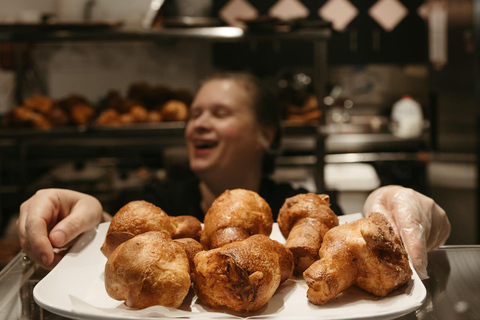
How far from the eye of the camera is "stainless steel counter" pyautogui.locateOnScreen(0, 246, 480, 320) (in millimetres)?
710

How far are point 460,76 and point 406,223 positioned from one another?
7.69 feet

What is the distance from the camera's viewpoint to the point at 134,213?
2.70ft

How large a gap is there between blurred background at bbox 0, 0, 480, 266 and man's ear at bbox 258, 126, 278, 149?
0.92 feet

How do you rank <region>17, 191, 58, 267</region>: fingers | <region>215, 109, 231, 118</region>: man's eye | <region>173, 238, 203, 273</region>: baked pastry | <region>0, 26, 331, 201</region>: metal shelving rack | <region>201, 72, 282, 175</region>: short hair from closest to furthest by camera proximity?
Result: <region>173, 238, 203, 273</region>: baked pastry → <region>17, 191, 58, 267</region>: fingers → <region>215, 109, 231, 118</region>: man's eye → <region>201, 72, 282, 175</region>: short hair → <region>0, 26, 331, 201</region>: metal shelving rack

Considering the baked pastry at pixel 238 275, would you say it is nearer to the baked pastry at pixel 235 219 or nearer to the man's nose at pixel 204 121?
the baked pastry at pixel 235 219

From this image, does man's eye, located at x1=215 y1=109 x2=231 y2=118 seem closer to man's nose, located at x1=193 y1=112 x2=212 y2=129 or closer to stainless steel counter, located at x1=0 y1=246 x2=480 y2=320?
man's nose, located at x1=193 y1=112 x2=212 y2=129

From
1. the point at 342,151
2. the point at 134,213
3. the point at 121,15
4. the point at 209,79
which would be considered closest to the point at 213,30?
the point at 209,79

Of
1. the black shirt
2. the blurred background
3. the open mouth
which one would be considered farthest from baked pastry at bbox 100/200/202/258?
the open mouth

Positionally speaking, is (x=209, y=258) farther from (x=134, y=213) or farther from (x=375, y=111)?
(x=375, y=111)

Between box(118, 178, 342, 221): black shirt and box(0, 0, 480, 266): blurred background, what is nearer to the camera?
box(118, 178, 342, 221): black shirt

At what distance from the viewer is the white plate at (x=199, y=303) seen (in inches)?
24.7

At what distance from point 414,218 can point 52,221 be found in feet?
2.23

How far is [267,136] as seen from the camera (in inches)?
89.9

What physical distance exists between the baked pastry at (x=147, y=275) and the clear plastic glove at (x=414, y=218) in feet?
1.22
